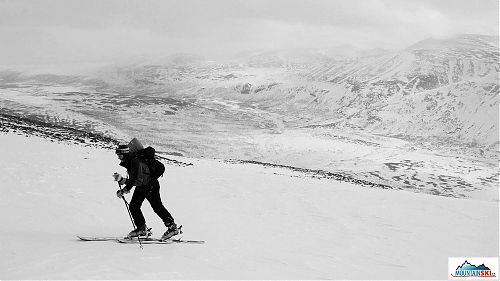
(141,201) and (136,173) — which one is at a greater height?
(136,173)

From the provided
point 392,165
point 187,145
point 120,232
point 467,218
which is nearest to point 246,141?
point 187,145

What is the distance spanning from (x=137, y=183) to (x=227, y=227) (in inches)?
158

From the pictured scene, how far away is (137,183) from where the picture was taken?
8.82 meters

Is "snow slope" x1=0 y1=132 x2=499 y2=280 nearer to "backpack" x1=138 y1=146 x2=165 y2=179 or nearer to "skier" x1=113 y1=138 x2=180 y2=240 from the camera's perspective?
"skier" x1=113 y1=138 x2=180 y2=240

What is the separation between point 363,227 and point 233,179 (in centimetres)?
941

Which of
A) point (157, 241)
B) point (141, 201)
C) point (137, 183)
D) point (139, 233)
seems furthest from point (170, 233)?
point (137, 183)

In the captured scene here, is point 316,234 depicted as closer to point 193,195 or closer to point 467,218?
point 193,195

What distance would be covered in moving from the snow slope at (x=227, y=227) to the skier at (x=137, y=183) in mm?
619

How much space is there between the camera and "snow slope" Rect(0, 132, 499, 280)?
7703 mm

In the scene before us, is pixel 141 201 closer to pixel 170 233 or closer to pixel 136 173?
pixel 136 173

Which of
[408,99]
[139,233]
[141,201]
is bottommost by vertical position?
[408,99]

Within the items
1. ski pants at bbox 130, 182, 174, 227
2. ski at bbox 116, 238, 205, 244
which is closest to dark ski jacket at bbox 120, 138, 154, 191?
ski pants at bbox 130, 182, 174, 227

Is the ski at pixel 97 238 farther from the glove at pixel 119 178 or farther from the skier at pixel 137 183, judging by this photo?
the glove at pixel 119 178

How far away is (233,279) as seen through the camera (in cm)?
738
